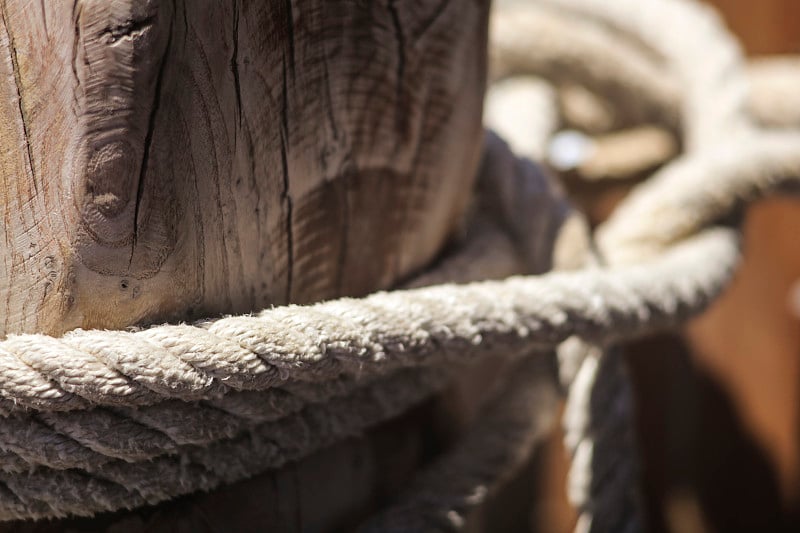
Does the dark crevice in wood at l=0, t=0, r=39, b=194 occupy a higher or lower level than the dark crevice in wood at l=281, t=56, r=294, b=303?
higher

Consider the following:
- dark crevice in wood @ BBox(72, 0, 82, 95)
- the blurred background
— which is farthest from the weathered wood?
the blurred background

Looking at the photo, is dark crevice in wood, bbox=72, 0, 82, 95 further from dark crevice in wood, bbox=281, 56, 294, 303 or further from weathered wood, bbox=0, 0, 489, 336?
dark crevice in wood, bbox=281, 56, 294, 303

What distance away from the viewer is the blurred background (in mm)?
1509

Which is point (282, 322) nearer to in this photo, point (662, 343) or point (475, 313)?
point (475, 313)

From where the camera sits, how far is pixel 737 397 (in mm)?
1530

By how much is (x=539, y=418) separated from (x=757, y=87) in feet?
2.44

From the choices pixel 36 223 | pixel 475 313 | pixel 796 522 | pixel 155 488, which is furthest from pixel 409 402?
pixel 796 522

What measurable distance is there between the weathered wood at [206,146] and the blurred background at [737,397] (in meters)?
0.95

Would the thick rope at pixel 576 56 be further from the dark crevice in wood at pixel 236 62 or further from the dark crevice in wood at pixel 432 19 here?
the dark crevice in wood at pixel 236 62

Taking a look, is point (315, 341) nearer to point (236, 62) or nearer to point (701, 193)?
point (236, 62)

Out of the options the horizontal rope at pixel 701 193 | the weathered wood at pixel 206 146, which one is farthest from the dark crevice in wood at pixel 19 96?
the horizontal rope at pixel 701 193

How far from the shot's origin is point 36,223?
47cm

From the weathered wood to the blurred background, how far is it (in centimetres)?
95

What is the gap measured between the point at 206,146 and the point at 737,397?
1.32m
